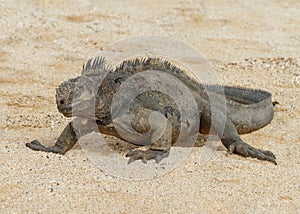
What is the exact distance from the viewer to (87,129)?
5.96 metres

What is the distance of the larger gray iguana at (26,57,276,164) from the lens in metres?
5.52

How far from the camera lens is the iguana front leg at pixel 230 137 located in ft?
19.4

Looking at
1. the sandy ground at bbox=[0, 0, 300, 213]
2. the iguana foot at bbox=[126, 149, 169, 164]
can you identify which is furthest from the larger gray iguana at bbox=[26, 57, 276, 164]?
the sandy ground at bbox=[0, 0, 300, 213]

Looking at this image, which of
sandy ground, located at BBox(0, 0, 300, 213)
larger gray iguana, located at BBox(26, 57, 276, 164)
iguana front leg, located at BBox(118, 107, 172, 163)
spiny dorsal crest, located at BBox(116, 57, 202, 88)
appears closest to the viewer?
sandy ground, located at BBox(0, 0, 300, 213)

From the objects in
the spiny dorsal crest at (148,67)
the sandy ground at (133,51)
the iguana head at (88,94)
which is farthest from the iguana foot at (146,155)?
the spiny dorsal crest at (148,67)

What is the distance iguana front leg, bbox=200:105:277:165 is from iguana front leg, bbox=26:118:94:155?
4.05 ft

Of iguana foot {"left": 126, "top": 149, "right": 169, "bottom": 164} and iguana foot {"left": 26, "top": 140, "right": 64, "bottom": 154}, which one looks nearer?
iguana foot {"left": 126, "top": 149, "right": 169, "bottom": 164}

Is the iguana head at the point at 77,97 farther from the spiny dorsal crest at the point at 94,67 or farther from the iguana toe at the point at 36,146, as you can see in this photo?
the iguana toe at the point at 36,146

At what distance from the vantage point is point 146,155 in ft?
18.4

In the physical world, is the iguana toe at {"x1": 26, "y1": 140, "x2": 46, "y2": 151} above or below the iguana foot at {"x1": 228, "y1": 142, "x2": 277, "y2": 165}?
below

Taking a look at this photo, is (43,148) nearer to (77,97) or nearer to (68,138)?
(68,138)

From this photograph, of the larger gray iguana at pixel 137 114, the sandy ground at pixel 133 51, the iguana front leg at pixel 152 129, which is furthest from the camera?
the iguana front leg at pixel 152 129

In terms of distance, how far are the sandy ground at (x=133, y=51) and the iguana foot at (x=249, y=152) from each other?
82 millimetres

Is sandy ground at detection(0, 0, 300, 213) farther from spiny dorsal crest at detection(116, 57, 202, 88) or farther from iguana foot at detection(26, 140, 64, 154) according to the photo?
spiny dorsal crest at detection(116, 57, 202, 88)
